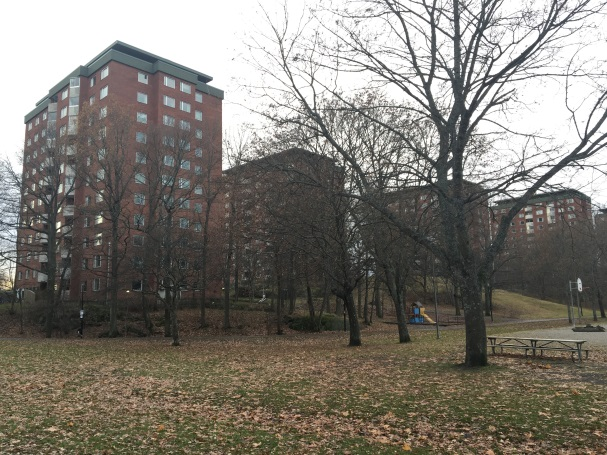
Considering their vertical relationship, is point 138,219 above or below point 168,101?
below

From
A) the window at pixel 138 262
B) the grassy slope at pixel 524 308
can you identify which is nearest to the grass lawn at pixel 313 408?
the window at pixel 138 262

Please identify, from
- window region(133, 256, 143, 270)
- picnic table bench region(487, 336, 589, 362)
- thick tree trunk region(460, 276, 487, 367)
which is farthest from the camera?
window region(133, 256, 143, 270)

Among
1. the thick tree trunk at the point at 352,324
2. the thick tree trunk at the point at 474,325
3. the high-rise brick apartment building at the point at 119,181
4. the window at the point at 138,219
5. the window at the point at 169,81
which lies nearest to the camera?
the thick tree trunk at the point at 474,325

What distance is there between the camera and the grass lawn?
6023 mm

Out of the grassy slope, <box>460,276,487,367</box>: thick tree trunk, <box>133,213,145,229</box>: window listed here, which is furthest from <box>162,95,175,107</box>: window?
<box>460,276,487,367</box>: thick tree trunk

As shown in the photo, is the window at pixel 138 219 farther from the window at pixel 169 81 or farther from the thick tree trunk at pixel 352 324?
the window at pixel 169 81

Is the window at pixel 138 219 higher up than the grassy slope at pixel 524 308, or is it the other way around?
the window at pixel 138 219

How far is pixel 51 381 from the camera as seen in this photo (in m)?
11.5

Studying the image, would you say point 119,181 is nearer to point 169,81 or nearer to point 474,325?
point 474,325

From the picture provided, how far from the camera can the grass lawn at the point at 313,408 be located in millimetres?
6023

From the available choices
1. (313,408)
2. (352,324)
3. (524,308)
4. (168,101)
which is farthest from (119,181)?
(524,308)

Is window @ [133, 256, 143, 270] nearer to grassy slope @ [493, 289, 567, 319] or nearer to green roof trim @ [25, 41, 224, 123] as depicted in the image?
green roof trim @ [25, 41, 224, 123]

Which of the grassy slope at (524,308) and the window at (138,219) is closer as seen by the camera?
the window at (138,219)

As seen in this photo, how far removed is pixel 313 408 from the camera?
816 centimetres
